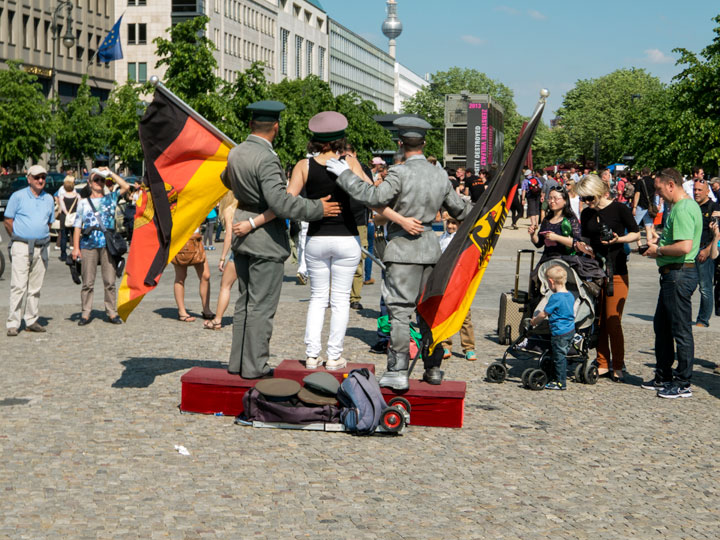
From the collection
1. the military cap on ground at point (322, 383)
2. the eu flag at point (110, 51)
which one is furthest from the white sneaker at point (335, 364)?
the eu flag at point (110, 51)

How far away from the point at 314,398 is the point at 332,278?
37.0 inches

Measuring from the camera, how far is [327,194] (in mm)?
7656

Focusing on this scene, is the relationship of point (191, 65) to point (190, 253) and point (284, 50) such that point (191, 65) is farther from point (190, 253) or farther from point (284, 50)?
point (284, 50)

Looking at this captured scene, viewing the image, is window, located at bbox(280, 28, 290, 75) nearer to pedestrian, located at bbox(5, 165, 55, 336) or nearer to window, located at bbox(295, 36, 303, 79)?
window, located at bbox(295, 36, 303, 79)

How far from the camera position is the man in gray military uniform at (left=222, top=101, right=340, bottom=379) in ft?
24.8

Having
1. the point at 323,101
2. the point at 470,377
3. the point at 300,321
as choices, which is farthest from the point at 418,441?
the point at 323,101

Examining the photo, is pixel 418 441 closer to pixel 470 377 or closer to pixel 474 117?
pixel 470 377

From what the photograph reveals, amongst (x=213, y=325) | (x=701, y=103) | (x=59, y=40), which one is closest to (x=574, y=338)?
(x=213, y=325)

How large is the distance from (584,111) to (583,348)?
10121 centimetres

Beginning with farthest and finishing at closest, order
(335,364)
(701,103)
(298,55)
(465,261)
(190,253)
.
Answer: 1. (298,55)
2. (701,103)
3. (190,253)
4. (335,364)
5. (465,261)

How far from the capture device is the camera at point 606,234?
951 cm

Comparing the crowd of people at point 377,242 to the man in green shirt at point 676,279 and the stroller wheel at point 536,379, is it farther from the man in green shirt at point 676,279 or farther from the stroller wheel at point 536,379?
the stroller wheel at point 536,379

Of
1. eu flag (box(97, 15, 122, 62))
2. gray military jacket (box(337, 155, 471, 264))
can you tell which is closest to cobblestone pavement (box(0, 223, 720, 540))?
gray military jacket (box(337, 155, 471, 264))

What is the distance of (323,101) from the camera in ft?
187
